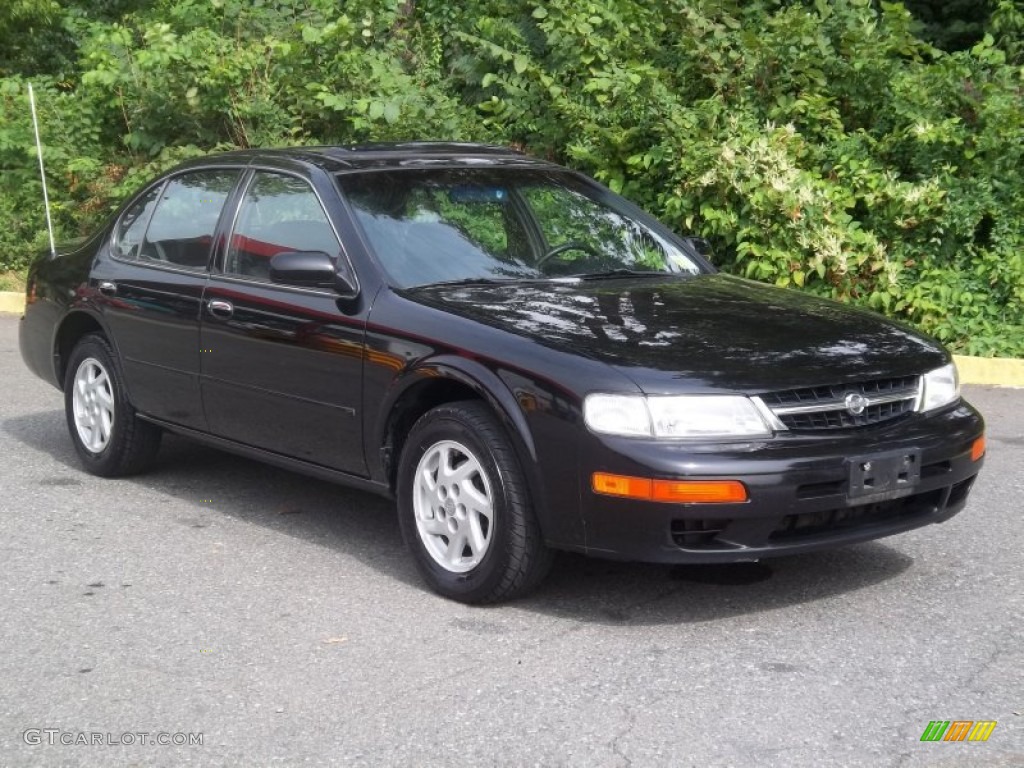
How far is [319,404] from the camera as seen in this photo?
5.79 meters

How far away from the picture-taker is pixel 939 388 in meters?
5.32

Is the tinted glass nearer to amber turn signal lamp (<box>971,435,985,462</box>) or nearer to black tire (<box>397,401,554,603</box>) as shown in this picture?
black tire (<box>397,401,554,603</box>)

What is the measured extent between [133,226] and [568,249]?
238cm

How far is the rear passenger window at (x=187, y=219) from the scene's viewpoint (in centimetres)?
659

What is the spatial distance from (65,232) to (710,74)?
22.5 ft

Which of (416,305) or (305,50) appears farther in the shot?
(305,50)

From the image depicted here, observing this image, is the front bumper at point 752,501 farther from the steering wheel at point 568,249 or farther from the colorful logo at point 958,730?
the steering wheel at point 568,249

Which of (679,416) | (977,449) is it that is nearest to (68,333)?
(679,416)

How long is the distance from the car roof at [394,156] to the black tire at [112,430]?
1131 mm

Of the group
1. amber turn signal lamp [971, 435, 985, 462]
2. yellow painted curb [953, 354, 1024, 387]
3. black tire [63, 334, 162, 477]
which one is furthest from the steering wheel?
yellow painted curb [953, 354, 1024, 387]

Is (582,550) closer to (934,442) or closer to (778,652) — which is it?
(778,652)

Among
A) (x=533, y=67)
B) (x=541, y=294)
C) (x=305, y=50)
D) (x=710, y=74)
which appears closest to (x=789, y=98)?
(x=710, y=74)

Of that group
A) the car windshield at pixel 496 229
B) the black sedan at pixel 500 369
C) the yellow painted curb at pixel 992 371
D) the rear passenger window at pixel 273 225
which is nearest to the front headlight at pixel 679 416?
the black sedan at pixel 500 369

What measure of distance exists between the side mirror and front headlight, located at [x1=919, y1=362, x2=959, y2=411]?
84.7 inches
